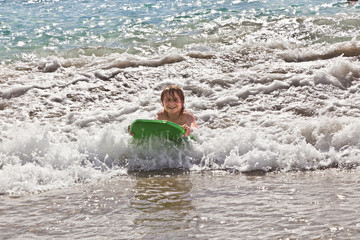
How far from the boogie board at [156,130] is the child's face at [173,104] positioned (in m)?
0.74

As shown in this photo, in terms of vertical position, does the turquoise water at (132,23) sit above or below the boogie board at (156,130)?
above

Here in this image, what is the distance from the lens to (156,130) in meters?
4.73

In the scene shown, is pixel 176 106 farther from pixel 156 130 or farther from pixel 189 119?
pixel 156 130

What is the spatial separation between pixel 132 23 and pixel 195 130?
23.8 ft

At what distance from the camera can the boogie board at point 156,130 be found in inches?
184

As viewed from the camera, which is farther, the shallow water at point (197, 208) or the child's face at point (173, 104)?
the child's face at point (173, 104)

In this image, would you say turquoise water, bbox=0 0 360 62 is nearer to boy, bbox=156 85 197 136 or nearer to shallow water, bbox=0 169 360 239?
boy, bbox=156 85 197 136

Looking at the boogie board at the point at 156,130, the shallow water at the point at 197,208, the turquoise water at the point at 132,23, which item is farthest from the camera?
the turquoise water at the point at 132,23

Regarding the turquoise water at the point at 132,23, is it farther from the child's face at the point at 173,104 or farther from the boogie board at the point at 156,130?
the boogie board at the point at 156,130

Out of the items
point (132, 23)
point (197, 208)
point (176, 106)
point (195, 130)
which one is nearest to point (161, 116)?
point (176, 106)

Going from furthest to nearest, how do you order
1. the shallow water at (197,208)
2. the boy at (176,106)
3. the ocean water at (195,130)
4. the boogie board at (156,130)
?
the boy at (176,106) → the boogie board at (156,130) → the ocean water at (195,130) → the shallow water at (197,208)

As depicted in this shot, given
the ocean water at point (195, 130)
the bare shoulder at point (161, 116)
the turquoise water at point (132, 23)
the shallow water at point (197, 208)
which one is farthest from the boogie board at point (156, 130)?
the turquoise water at point (132, 23)

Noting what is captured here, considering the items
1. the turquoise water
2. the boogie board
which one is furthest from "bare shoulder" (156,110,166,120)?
the turquoise water

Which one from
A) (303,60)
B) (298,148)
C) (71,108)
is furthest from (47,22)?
(298,148)
